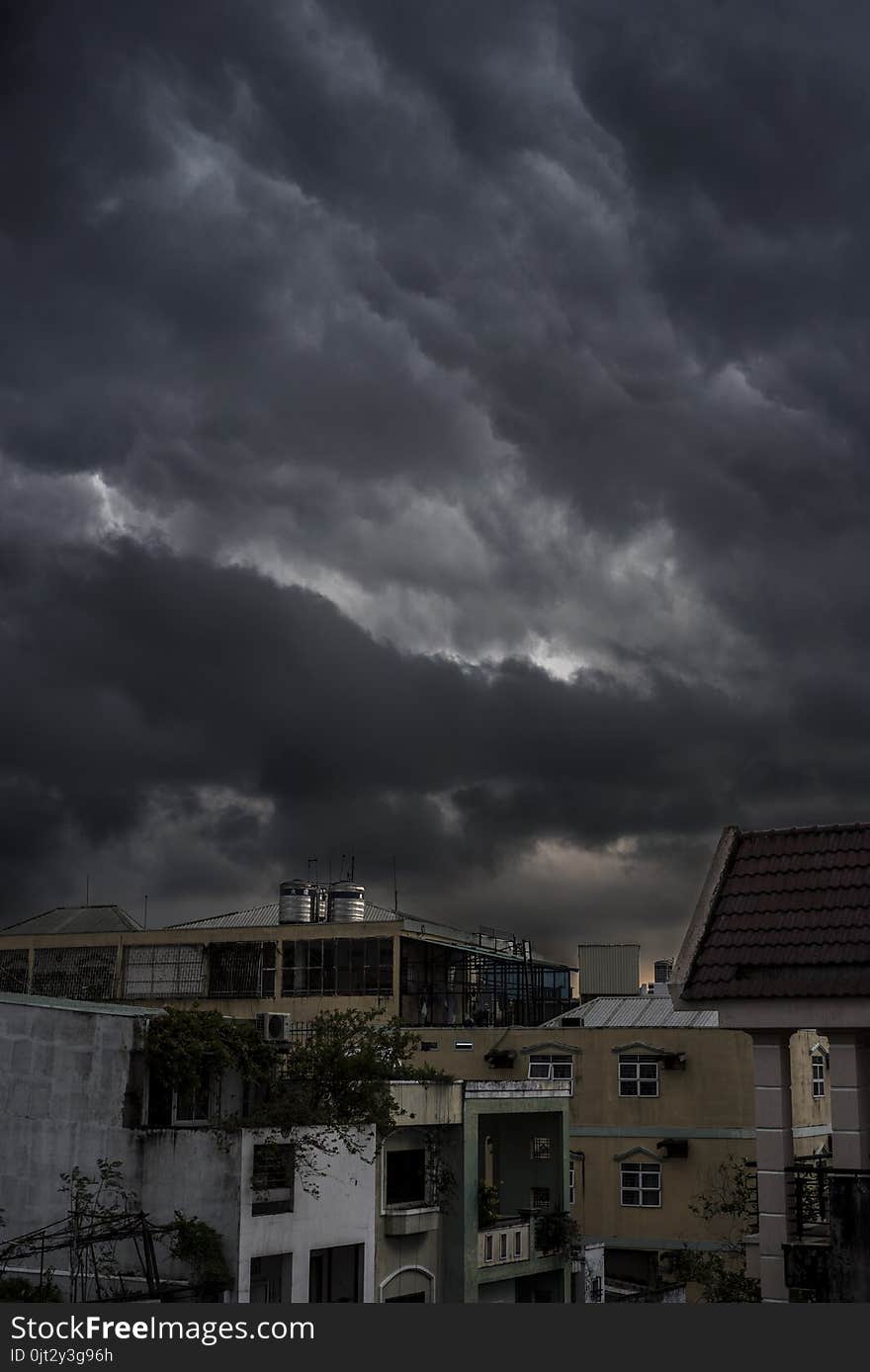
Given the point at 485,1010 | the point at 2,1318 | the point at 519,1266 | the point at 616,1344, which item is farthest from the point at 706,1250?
the point at 616,1344

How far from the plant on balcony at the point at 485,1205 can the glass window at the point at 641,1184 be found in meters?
18.1

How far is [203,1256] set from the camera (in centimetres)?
3366

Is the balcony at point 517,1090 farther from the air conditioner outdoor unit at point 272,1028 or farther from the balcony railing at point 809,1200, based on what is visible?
the balcony railing at point 809,1200

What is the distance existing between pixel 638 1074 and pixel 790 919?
4322 centimetres

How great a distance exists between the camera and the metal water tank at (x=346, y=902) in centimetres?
8162

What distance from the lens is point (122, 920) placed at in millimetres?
89000

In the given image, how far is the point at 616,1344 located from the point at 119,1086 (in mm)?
20439

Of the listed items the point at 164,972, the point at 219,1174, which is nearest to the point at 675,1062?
the point at 219,1174

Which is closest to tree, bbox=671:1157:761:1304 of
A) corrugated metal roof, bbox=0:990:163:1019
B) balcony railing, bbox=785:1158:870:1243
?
corrugated metal roof, bbox=0:990:163:1019

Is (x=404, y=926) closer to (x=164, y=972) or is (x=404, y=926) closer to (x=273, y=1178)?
(x=164, y=972)

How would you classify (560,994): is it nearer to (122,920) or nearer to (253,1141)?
(122,920)

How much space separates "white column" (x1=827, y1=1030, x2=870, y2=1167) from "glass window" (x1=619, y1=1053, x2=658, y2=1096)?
43.2 meters

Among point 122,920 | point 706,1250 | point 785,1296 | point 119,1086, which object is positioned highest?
point 122,920

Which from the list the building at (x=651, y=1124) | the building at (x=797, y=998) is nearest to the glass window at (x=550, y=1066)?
the building at (x=651, y=1124)
